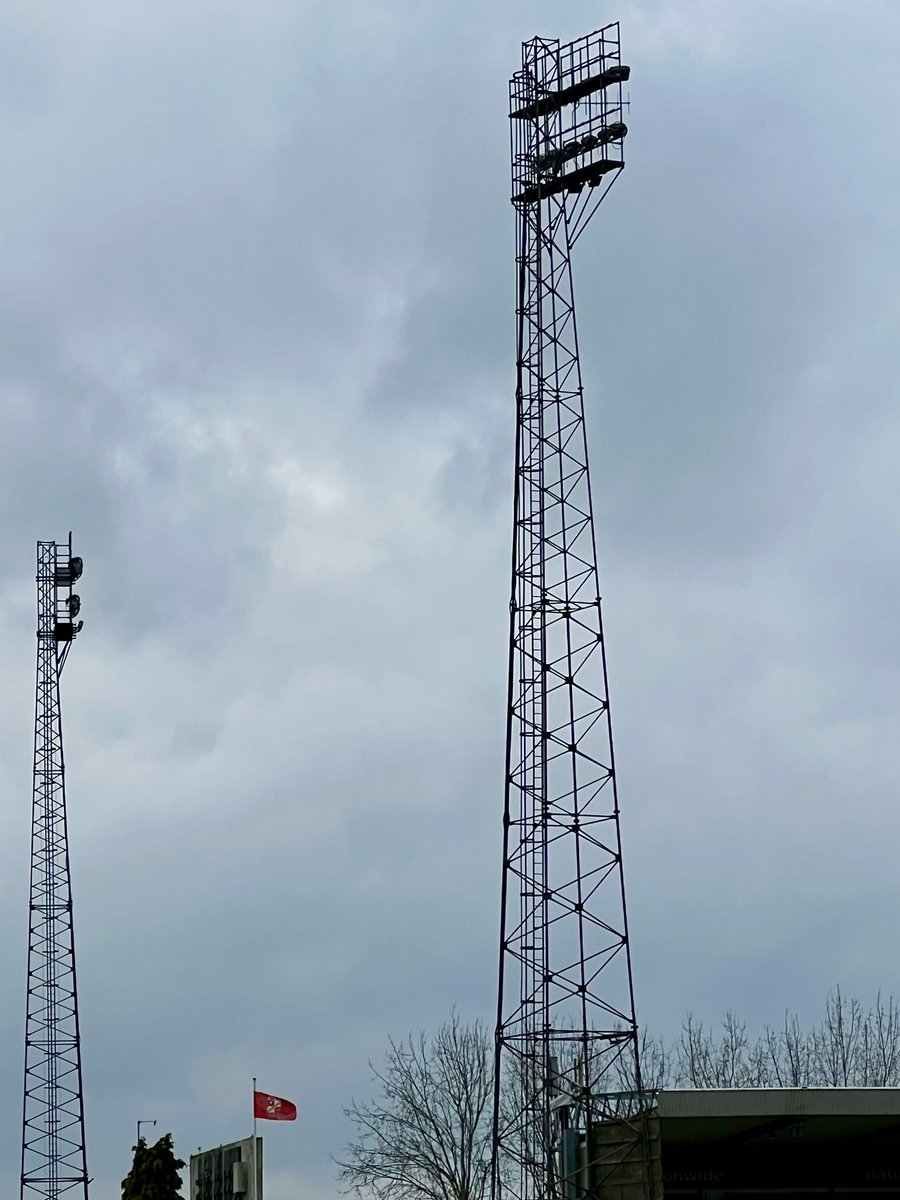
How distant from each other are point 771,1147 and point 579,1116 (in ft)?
16.1

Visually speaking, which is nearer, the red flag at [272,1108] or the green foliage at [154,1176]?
the red flag at [272,1108]

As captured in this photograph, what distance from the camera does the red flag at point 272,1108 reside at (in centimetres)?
4647

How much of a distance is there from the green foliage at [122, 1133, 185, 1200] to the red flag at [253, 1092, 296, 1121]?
16.6m

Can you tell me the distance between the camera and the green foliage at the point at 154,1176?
61719 mm

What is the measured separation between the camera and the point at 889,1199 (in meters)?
41.7

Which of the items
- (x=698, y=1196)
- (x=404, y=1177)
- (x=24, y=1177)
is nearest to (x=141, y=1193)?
(x=24, y=1177)

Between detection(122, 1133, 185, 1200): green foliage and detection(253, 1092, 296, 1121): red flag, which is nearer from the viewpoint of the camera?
detection(253, 1092, 296, 1121): red flag

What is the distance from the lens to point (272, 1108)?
4691 centimetres

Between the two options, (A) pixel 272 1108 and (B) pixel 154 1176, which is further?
(B) pixel 154 1176

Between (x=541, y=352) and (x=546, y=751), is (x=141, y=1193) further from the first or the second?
(x=541, y=352)

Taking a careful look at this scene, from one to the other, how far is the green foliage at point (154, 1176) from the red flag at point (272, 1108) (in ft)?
54.3

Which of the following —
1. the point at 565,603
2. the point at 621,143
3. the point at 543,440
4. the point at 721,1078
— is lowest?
the point at 721,1078

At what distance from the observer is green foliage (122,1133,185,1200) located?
61719 mm

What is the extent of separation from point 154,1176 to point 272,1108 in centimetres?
1694
